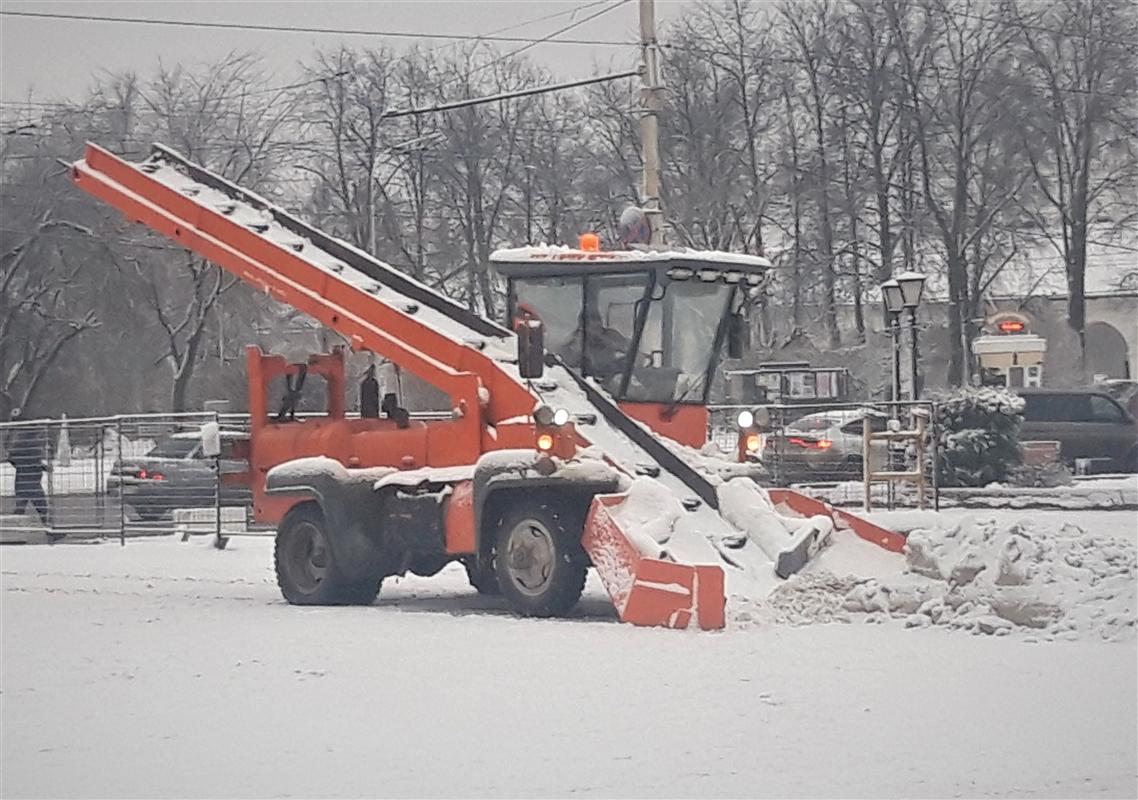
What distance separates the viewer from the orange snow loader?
13086 millimetres

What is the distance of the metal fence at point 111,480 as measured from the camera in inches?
906

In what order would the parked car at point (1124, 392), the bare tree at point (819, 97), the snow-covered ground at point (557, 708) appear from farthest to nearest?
1. the bare tree at point (819, 97)
2. the parked car at point (1124, 392)
3. the snow-covered ground at point (557, 708)

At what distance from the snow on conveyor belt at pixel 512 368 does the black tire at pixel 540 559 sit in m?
0.77

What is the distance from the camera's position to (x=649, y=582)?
466 inches

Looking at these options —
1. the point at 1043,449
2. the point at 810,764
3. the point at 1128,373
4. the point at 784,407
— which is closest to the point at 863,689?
the point at 810,764

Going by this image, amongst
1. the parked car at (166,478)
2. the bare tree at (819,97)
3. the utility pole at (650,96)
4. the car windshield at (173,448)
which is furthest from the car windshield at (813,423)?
the bare tree at (819,97)

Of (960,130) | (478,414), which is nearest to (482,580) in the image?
(478,414)

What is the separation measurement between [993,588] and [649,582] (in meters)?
2.35

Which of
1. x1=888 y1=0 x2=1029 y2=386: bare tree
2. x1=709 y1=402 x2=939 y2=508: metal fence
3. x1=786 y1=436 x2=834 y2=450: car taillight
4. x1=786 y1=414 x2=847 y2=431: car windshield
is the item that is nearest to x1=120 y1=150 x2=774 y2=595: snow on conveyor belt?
x1=709 y1=402 x2=939 y2=508: metal fence

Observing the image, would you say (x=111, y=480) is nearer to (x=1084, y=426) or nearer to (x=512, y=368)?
(x=512, y=368)

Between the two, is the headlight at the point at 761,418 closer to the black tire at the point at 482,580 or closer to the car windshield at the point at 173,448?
the black tire at the point at 482,580

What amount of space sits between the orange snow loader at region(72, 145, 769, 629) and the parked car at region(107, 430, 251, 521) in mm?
7015

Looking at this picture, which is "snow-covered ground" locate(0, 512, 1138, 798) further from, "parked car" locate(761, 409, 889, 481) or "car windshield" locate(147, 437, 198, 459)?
"parked car" locate(761, 409, 889, 481)

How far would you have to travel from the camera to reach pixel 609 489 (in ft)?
42.5
